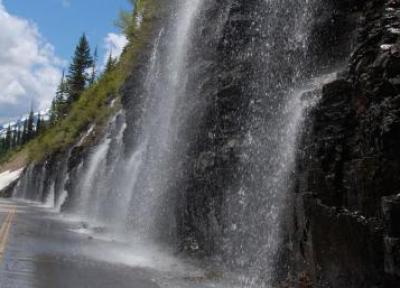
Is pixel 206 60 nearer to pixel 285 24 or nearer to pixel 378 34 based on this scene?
pixel 285 24

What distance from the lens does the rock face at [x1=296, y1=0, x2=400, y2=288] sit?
9508 mm

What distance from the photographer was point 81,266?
13.7 metres

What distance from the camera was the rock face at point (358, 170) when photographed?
9.51 m

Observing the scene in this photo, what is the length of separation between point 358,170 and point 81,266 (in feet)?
22.0

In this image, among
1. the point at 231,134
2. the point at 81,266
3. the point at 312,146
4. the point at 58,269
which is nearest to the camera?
the point at 312,146

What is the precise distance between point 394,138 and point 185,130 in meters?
10.3

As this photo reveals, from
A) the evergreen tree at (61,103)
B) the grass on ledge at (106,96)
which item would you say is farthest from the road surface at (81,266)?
the evergreen tree at (61,103)

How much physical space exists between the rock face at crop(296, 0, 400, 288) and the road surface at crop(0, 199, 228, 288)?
3028 millimetres

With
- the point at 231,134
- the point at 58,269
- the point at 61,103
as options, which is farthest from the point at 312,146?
the point at 61,103

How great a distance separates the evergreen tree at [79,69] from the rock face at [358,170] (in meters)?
84.3

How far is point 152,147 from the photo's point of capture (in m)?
24.1

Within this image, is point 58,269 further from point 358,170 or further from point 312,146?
point 358,170

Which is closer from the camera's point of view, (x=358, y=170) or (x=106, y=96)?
(x=358, y=170)

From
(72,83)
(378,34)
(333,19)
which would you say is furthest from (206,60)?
(72,83)
